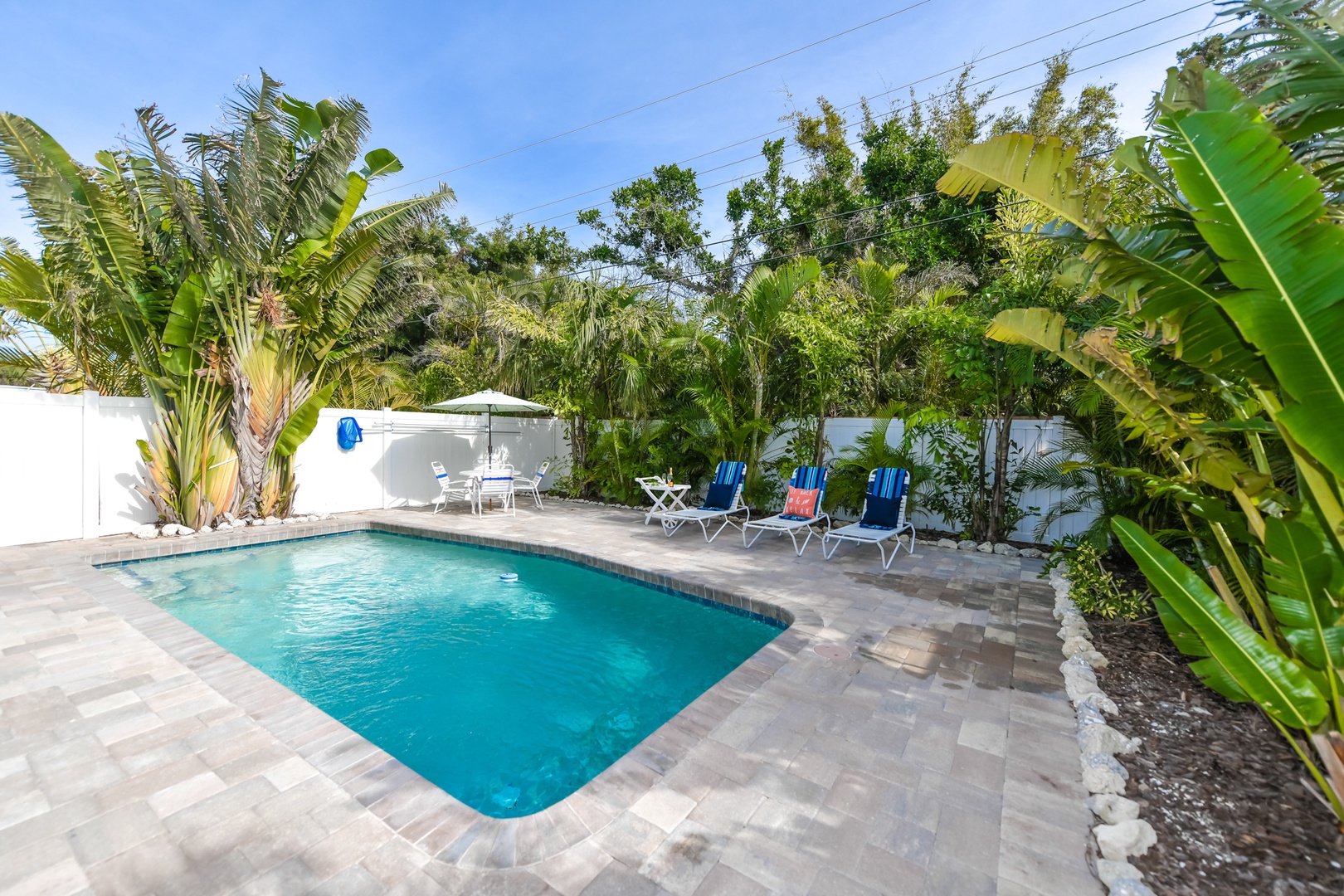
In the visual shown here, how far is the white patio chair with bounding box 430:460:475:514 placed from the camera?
11.4 metres

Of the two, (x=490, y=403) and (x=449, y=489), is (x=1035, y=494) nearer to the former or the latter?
(x=490, y=403)

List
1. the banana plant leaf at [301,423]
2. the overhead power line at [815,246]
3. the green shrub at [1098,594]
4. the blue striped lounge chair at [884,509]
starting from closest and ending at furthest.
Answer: the green shrub at [1098,594] → the blue striped lounge chair at [884,509] → the banana plant leaf at [301,423] → the overhead power line at [815,246]

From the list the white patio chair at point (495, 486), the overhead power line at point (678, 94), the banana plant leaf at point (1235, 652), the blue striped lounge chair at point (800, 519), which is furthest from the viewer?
the white patio chair at point (495, 486)

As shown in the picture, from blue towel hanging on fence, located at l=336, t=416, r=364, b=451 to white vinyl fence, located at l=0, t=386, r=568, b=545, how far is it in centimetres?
10

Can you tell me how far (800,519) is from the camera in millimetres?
7961

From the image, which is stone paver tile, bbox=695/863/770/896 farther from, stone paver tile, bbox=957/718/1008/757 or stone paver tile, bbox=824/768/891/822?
stone paver tile, bbox=957/718/1008/757

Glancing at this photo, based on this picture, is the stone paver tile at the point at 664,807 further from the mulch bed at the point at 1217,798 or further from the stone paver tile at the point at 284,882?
the mulch bed at the point at 1217,798

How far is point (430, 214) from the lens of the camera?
32.3 feet

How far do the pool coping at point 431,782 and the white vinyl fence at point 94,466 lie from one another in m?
4.19

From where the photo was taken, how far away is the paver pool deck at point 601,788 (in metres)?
2.08

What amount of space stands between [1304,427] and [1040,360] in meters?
5.53

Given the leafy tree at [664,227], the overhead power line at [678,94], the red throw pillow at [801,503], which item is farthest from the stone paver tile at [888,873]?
the leafy tree at [664,227]

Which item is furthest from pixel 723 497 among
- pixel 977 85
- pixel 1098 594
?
pixel 977 85

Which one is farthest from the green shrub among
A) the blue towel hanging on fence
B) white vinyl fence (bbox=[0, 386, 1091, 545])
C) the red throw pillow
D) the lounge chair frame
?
the blue towel hanging on fence
